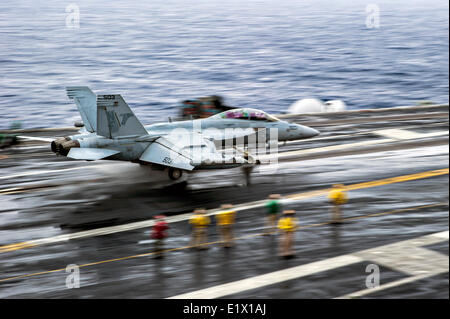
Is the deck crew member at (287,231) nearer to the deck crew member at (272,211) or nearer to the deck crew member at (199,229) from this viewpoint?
the deck crew member at (272,211)

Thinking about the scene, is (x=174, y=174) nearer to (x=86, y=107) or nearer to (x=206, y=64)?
(x=86, y=107)

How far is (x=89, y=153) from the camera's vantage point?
78.3ft

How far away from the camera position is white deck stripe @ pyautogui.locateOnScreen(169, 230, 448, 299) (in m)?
16.4

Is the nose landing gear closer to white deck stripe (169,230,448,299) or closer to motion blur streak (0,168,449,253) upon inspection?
motion blur streak (0,168,449,253)

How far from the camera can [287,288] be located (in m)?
16.6

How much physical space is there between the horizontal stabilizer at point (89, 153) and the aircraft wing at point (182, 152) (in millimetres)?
1757

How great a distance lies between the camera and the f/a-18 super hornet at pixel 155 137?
79.9 feet

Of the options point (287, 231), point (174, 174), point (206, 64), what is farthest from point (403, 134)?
point (206, 64)

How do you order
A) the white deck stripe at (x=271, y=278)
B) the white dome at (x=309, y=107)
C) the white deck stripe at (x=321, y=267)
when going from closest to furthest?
the white deck stripe at (x=271, y=278)
the white deck stripe at (x=321, y=267)
the white dome at (x=309, y=107)

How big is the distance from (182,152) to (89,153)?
4.06 meters

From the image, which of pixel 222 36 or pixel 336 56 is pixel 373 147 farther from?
pixel 222 36

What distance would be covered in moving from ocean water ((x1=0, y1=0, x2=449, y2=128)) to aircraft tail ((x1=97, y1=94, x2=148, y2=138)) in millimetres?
36633

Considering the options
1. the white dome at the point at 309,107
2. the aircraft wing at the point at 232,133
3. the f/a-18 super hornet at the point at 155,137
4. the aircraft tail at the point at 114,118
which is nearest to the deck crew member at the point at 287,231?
the f/a-18 super hornet at the point at 155,137

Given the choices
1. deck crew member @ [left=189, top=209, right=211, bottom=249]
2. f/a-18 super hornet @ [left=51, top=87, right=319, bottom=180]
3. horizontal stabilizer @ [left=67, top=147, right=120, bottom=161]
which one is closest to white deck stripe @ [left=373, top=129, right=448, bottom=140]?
f/a-18 super hornet @ [left=51, top=87, right=319, bottom=180]
